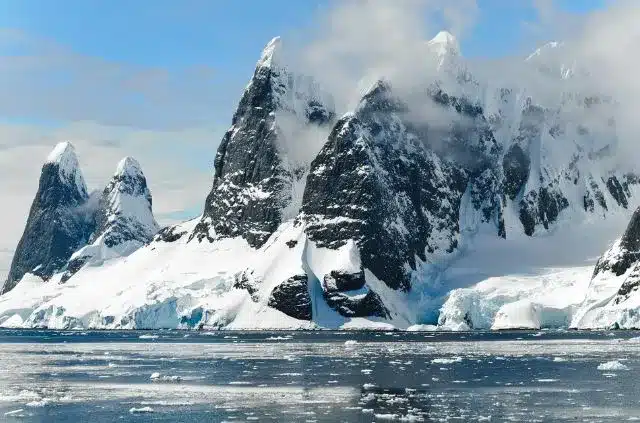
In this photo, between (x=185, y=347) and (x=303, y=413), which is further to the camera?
(x=185, y=347)

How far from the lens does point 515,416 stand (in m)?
77.6

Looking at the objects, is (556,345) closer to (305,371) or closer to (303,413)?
(305,371)

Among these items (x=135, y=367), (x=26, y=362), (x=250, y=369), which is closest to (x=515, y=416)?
(x=250, y=369)

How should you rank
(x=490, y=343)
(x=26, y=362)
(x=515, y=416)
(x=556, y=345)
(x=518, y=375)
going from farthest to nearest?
(x=490, y=343)
(x=556, y=345)
(x=26, y=362)
(x=518, y=375)
(x=515, y=416)

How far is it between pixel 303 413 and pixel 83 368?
57.8 m

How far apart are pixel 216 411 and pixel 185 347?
102 metres

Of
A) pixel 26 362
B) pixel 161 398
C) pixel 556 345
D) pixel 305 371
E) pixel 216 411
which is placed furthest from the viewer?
pixel 556 345

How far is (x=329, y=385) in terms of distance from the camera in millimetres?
102250

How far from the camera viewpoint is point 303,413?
8044cm

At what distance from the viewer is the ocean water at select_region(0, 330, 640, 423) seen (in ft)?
265

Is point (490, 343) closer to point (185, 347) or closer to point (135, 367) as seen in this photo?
point (185, 347)

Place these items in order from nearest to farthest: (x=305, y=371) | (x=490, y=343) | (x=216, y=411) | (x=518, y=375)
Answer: (x=216, y=411) < (x=518, y=375) < (x=305, y=371) < (x=490, y=343)

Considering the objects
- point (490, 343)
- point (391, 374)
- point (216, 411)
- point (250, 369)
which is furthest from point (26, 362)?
point (490, 343)

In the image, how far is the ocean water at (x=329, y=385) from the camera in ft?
265
